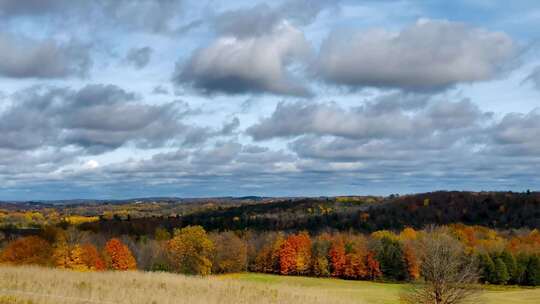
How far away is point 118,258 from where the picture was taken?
295 ft

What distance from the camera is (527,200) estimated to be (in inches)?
7594

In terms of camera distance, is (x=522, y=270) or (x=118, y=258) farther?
(x=118, y=258)

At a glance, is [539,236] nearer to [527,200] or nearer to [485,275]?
[485,275]

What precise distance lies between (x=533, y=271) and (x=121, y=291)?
8605 cm

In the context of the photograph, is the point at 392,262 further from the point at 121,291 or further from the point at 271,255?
the point at 121,291

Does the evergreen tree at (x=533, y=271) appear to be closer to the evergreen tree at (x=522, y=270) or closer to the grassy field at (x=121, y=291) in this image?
the evergreen tree at (x=522, y=270)

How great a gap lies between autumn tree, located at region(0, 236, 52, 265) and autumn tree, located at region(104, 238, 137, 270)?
11362mm

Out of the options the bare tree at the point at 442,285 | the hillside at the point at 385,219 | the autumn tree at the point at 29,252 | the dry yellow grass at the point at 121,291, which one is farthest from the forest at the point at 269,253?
the dry yellow grass at the point at 121,291

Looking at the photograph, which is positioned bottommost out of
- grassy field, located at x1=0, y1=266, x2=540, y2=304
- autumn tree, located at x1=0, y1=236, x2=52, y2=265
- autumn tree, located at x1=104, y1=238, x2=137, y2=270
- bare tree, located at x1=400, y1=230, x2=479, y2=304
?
autumn tree, located at x1=104, y1=238, x2=137, y2=270

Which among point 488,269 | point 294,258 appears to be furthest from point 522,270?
point 294,258

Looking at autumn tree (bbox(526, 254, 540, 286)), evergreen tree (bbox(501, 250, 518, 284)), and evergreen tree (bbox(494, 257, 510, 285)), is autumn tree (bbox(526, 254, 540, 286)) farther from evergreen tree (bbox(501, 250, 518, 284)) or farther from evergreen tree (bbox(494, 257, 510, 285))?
evergreen tree (bbox(494, 257, 510, 285))

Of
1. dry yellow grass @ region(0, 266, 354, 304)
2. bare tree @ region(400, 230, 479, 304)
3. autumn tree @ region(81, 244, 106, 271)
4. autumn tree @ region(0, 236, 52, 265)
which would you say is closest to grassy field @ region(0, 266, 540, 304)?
dry yellow grass @ region(0, 266, 354, 304)

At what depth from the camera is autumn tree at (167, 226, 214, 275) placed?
8606 cm

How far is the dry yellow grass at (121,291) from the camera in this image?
16.4m
